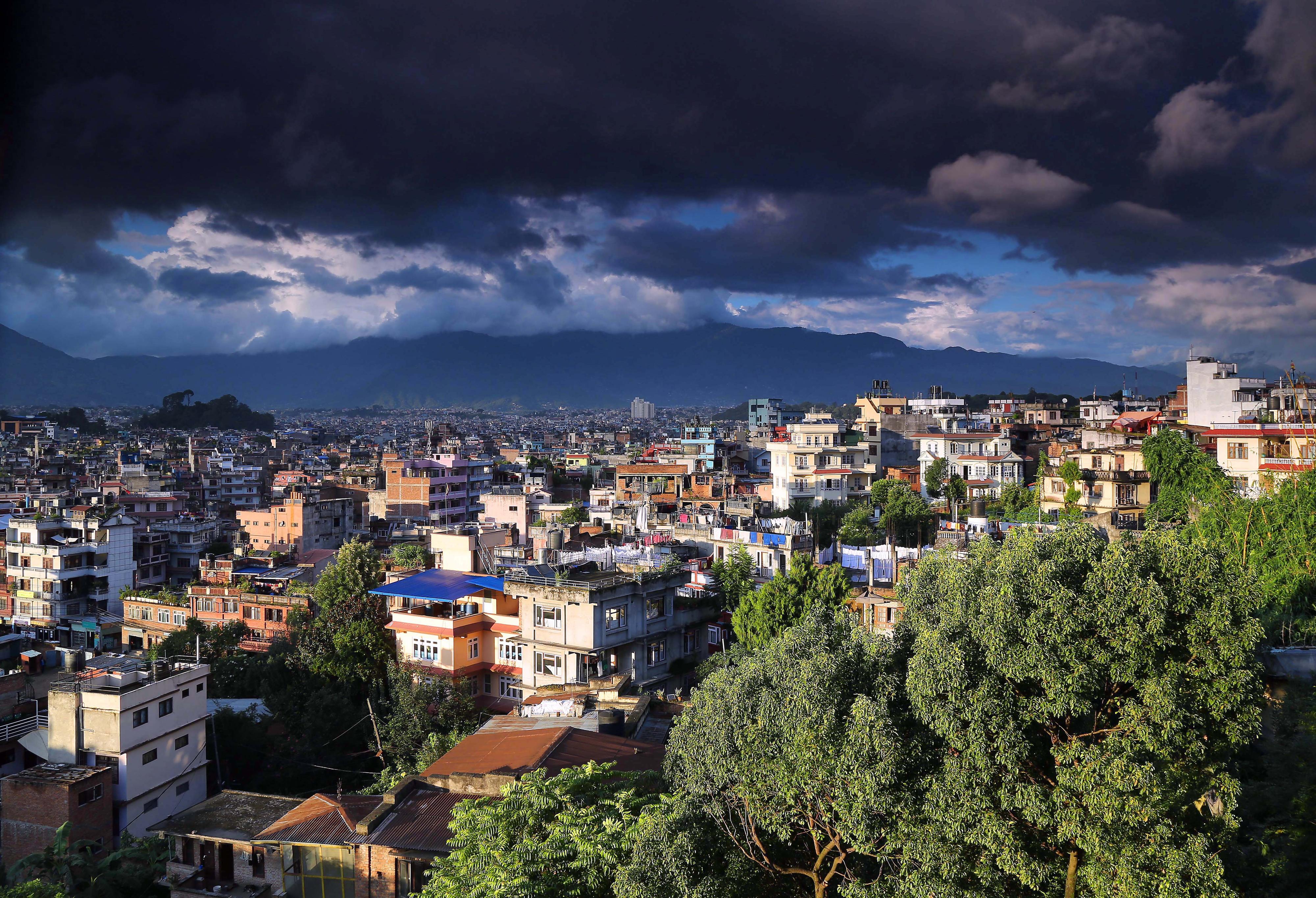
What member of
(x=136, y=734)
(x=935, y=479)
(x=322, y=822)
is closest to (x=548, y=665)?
(x=136, y=734)

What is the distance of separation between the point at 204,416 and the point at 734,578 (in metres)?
138

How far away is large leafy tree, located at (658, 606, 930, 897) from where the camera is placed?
298 inches

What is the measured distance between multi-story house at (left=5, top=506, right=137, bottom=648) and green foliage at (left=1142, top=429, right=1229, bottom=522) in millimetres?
37547

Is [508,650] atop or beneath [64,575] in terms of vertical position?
beneath

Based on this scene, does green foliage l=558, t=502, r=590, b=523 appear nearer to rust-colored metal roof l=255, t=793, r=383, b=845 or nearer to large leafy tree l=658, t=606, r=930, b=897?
rust-colored metal roof l=255, t=793, r=383, b=845

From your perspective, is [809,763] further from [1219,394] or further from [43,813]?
[1219,394]

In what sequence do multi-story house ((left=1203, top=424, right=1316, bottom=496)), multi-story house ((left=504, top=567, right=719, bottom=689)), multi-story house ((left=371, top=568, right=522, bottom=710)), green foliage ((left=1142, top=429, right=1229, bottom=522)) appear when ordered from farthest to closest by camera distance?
1. green foliage ((left=1142, top=429, right=1229, bottom=522))
2. multi-story house ((left=1203, top=424, right=1316, bottom=496))
3. multi-story house ((left=371, top=568, right=522, bottom=710))
4. multi-story house ((left=504, top=567, right=719, bottom=689))

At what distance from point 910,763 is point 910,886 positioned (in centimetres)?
99

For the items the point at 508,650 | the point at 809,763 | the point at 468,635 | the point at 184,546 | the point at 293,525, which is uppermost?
the point at 809,763

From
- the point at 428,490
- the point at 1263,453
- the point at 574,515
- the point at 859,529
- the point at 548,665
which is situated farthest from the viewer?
the point at 428,490

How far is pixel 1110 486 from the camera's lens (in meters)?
30.0

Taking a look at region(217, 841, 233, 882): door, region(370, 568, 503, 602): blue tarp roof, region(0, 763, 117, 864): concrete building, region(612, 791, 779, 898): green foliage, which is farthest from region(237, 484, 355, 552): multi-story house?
region(612, 791, 779, 898): green foliage

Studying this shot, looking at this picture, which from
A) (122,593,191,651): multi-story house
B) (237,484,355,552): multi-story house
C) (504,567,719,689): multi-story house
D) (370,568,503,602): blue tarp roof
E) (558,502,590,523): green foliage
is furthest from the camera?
(237,484,355,552): multi-story house

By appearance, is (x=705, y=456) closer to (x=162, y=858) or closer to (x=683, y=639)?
(x=683, y=639)
